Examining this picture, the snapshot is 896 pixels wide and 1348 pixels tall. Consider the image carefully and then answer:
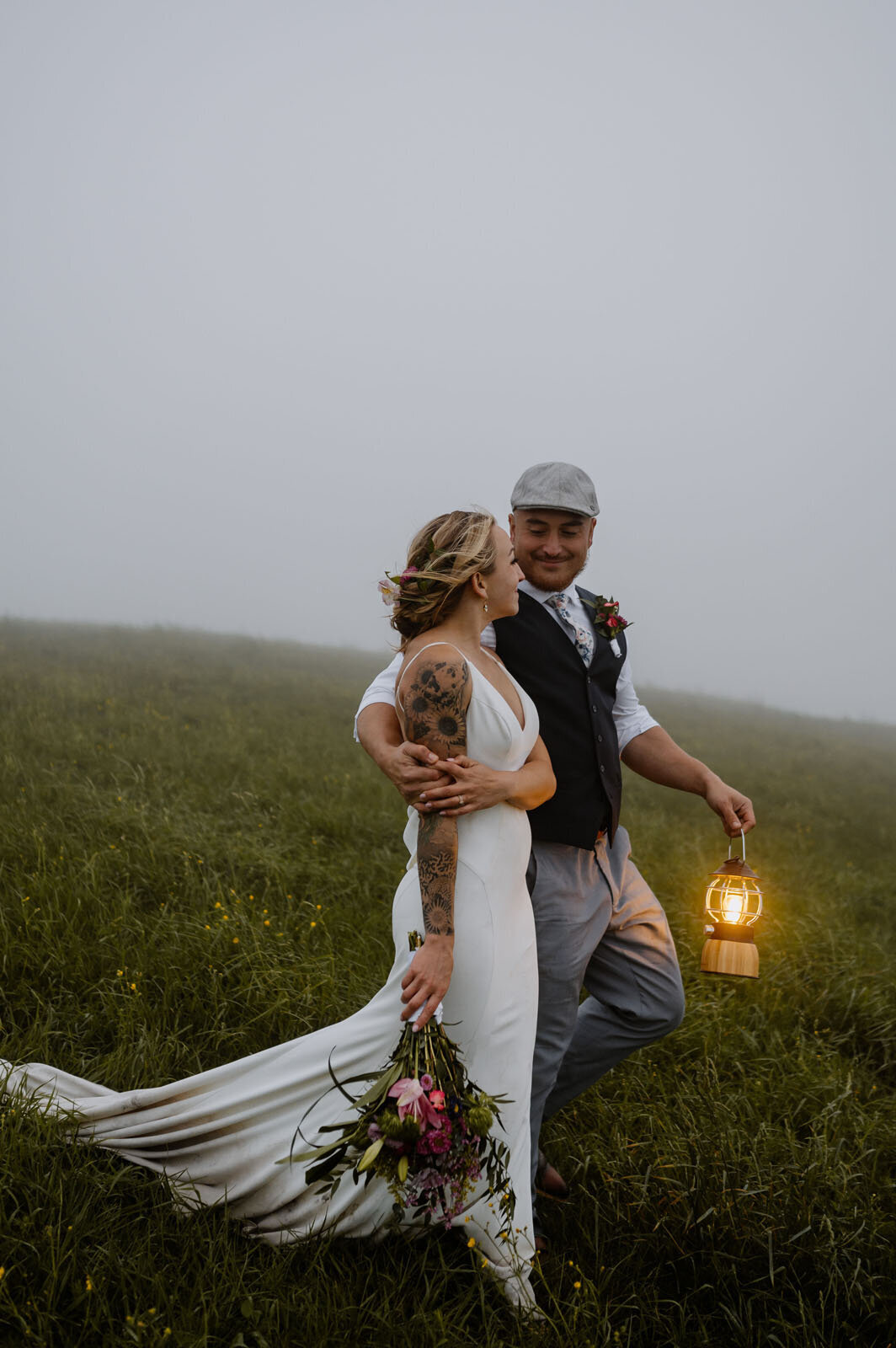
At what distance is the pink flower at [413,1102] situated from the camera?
2.07 metres

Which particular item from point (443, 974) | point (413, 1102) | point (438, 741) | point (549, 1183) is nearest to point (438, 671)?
point (438, 741)

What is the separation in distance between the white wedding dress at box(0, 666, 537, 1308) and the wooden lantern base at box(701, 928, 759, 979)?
2.58 feet

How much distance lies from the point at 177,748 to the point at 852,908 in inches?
249

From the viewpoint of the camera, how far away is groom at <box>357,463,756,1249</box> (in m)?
2.90

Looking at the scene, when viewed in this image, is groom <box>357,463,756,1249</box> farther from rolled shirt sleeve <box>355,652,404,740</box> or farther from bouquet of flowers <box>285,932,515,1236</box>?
bouquet of flowers <box>285,932,515,1236</box>

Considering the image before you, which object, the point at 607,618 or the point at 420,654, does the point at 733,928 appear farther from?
the point at 420,654

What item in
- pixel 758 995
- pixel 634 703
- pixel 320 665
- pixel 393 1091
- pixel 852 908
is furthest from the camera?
pixel 320 665

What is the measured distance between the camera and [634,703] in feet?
11.8

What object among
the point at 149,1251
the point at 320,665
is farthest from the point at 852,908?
the point at 320,665

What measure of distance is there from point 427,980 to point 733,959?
1.33 meters

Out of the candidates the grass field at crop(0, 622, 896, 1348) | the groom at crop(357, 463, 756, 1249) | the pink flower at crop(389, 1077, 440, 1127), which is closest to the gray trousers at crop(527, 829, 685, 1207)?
the groom at crop(357, 463, 756, 1249)

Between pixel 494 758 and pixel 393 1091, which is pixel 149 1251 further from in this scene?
pixel 494 758

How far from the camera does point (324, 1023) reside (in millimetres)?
3732

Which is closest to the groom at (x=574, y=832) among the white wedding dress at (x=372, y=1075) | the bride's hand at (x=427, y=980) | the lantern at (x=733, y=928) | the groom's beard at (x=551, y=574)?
the groom's beard at (x=551, y=574)
